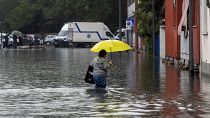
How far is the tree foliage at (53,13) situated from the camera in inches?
3661

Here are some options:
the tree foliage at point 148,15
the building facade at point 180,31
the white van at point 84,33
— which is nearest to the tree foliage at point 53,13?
the white van at point 84,33

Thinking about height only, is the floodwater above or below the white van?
below

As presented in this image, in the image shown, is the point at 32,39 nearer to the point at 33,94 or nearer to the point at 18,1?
the point at 18,1

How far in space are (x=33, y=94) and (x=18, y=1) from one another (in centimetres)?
8879

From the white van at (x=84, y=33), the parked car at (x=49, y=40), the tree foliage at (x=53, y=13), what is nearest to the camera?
the white van at (x=84, y=33)

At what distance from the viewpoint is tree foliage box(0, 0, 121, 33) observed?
93000 millimetres

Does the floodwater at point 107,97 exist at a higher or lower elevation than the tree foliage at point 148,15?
lower

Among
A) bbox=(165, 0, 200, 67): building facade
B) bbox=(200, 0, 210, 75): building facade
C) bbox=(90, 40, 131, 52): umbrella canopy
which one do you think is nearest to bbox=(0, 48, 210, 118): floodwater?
bbox=(200, 0, 210, 75): building facade

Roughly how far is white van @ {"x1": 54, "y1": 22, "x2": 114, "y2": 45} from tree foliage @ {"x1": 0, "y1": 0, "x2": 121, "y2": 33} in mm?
9755

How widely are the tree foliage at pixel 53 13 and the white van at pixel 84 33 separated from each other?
9755 millimetres

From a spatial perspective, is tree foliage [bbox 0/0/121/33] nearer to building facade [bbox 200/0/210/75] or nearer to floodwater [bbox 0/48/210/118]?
building facade [bbox 200/0/210/75]

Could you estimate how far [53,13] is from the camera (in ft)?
319

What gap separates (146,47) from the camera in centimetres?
5053

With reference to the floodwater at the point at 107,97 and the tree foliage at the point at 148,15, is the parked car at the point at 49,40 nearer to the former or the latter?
the tree foliage at the point at 148,15
